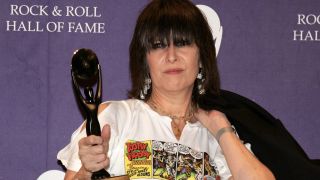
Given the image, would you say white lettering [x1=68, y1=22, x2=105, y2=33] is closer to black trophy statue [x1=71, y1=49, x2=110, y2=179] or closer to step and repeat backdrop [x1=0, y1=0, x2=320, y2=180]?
step and repeat backdrop [x1=0, y1=0, x2=320, y2=180]

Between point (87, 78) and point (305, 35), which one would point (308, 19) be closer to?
point (305, 35)

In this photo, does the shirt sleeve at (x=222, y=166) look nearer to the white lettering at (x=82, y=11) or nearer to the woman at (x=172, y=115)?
the woman at (x=172, y=115)

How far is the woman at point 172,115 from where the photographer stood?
1.56m

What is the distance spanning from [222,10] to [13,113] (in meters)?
0.74

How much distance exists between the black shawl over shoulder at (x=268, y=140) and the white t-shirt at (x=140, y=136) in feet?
0.33

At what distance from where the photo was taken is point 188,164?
159 cm

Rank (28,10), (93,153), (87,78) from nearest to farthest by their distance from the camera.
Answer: (93,153) < (87,78) < (28,10)

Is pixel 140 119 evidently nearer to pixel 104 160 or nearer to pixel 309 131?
pixel 104 160

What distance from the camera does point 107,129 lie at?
4.45ft

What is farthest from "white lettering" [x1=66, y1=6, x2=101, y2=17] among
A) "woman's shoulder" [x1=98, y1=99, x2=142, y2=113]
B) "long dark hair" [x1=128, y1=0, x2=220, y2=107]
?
"woman's shoulder" [x1=98, y1=99, x2=142, y2=113]

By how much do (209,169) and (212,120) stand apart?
0.47ft

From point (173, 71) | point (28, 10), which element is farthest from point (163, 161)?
point (28, 10)

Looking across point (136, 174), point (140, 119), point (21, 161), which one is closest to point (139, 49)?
point (140, 119)

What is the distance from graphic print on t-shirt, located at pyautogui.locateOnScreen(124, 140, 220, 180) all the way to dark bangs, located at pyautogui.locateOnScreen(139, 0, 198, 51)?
0.90 ft
